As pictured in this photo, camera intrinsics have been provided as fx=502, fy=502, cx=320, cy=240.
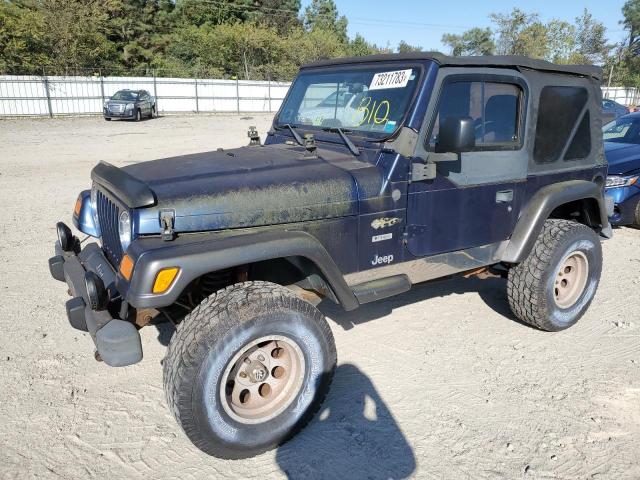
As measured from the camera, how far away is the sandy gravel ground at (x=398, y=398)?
2.73m

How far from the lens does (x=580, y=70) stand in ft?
13.4

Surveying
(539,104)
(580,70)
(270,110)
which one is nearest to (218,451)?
(539,104)

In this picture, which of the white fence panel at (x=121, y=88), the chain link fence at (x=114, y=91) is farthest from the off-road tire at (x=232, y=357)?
the chain link fence at (x=114, y=91)

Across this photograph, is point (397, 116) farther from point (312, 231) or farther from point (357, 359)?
point (357, 359)

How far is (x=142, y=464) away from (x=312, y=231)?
1.57 m

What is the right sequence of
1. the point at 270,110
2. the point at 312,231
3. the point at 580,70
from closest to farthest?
the point at 312,231, the point at 580,70, the point at 270,110

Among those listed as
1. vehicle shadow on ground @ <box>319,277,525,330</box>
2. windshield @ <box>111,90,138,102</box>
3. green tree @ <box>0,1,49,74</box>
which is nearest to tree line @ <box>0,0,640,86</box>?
green tree @ <box>0,1,49,74</box>

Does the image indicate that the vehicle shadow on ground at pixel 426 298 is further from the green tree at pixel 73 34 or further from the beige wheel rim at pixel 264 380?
the green tree at pixel 73 34

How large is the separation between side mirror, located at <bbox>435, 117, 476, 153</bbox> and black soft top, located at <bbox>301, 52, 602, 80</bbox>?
50 cm

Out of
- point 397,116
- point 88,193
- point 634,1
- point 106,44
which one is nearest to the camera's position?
point 397,116

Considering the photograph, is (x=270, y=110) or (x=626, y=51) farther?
(x=626, y=51)

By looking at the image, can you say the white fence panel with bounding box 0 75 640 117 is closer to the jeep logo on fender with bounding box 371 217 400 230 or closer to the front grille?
the jeep logo on fender with bounding box 371 217 400 230

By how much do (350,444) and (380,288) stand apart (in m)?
0.95

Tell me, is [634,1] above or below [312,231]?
above
